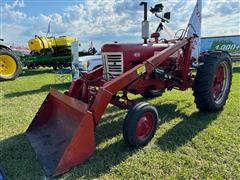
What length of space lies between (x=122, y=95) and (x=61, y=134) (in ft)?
4.51

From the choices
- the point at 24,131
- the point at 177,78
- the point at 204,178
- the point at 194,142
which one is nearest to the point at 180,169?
the point at 204,178

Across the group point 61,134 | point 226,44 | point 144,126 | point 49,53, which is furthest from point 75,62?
point 226,44

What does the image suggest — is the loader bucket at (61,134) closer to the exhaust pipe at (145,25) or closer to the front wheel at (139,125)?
the front wheel at (139,125)

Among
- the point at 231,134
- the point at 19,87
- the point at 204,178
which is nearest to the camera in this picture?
the point at 204,178

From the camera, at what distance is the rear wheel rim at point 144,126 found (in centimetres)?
375

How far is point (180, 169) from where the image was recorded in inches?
128

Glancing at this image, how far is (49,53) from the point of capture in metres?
13.8

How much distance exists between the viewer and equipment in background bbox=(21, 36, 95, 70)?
13.4 meters

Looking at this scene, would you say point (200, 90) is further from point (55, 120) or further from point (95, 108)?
point (55, 120)

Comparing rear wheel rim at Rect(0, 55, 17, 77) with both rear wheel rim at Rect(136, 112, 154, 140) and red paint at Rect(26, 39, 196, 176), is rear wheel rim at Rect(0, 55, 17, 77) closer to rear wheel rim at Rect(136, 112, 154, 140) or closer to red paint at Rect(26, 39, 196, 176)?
red paint at Rect(26, 39, 196, 176)

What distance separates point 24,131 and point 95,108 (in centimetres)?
179

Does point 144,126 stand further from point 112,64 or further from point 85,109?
point 112,64

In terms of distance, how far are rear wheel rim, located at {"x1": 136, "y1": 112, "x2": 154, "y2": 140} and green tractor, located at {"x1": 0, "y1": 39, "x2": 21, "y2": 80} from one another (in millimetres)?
7945

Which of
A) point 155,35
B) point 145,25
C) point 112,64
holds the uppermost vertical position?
point 145,25
